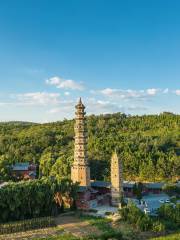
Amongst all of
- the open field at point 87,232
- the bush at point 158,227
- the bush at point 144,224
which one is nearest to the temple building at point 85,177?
the open field at point 87,232

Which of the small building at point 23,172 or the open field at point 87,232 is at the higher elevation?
the small building at point 23,172

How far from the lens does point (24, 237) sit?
27797 millimetres

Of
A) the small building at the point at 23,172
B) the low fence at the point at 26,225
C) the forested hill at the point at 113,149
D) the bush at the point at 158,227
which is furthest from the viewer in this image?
the forested hill at the point at 113,149

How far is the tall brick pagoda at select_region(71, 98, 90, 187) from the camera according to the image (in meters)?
37.8

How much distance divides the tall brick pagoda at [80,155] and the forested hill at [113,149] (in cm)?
1007

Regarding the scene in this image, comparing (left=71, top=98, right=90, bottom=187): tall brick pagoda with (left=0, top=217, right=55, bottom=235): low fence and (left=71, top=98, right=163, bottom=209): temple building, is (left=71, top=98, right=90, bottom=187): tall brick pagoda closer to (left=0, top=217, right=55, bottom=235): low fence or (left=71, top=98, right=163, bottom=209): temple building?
(left=71, top=98, right=163, bottom=209): temple building

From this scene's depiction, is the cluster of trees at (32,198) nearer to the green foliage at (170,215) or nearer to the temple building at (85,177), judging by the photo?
the temple building at (85,177)

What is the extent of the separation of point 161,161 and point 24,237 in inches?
1119

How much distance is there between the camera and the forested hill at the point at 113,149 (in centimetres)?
5156

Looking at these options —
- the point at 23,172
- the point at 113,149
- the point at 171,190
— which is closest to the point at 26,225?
the point at 171,190

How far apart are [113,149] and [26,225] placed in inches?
1152

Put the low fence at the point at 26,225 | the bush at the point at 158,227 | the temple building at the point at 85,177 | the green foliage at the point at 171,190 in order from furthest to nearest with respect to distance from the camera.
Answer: the green foliage at the point at 171,190
the temple building at the point at 85,177
the low fence at the point at 26,225
the bush at the point at 158,227

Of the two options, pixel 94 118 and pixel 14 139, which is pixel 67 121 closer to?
pixel 94 118

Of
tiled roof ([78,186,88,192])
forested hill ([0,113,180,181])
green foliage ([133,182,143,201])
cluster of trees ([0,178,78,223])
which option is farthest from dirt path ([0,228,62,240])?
forested hill ([0,113,180,181])
